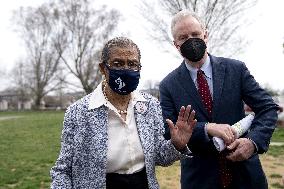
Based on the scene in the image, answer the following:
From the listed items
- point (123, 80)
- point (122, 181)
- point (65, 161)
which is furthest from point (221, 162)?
point (65, 161)

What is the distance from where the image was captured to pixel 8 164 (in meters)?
10.4

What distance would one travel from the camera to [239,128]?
8.89ft

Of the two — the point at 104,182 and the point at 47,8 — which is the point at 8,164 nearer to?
the point at 104,182

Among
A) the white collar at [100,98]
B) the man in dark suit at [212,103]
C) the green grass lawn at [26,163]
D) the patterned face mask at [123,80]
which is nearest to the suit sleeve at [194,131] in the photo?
the man in dark suit at [212,103]

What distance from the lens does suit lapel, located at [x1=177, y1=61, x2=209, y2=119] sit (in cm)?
290

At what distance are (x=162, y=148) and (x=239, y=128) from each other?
0.50 meters

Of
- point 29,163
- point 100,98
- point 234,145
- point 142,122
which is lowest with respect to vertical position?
point 29,163

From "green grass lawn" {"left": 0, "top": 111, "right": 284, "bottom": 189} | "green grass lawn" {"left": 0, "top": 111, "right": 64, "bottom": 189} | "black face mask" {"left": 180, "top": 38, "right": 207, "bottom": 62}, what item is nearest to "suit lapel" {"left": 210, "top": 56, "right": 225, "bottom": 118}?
"black face mask" {"left": 180, "top": 38, "right": 207, "bottom": 62}

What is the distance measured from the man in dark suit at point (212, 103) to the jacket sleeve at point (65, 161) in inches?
24.3

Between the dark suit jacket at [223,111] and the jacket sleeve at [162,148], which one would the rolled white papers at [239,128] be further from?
the jacket sleeve at [162,148]

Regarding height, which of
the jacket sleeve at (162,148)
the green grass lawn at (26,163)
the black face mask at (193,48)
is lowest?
the green grass lawn at (26,163)

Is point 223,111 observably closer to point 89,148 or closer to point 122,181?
point 122,181

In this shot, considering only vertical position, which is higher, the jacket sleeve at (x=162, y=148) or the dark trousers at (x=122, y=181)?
the jacket sleeve at (x=162, y=148)

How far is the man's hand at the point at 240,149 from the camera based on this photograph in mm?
2604
